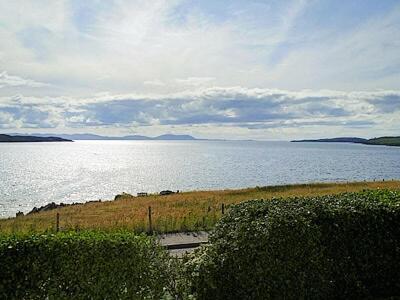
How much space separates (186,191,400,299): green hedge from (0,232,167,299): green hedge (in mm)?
1006

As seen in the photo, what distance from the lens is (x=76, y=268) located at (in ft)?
19.8

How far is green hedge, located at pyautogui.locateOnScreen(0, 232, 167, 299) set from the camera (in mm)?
5930

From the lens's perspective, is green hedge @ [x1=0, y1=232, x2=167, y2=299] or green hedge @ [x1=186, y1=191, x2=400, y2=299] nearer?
green hedge @ [x1=0, y1=232, x2=167, y2=299]

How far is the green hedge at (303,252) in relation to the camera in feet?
22.9

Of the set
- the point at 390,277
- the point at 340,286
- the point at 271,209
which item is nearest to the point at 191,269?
the point at 271,209

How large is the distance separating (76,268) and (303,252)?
3.80 meters

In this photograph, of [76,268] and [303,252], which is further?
[303,252]

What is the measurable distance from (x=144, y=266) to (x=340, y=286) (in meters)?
3.74

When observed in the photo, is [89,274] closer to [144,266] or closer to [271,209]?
[144,266]

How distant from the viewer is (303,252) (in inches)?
289

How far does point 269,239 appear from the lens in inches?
282

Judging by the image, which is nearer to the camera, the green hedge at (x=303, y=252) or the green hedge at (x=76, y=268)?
the green hedge at (x=76, y=268)

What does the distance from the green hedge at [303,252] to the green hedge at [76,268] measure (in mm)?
1006

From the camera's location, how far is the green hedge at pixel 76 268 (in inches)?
233
